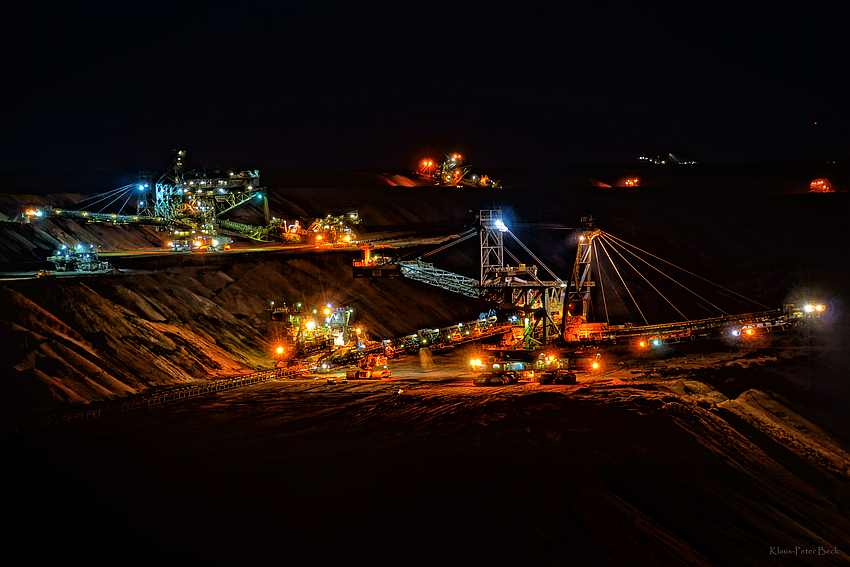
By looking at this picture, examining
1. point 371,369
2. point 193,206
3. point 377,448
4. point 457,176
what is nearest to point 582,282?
point 371,369

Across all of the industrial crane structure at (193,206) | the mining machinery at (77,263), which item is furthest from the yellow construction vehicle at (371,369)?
the industrial crane structure at (193,206)

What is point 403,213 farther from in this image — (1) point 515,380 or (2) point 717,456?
(2) point 717,456

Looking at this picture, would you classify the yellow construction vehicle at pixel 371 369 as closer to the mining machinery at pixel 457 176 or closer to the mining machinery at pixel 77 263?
the mining machinery at pixel 77 263

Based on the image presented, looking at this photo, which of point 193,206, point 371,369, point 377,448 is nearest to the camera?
point 377,448

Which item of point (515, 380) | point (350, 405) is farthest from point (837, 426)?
point (350, 405)

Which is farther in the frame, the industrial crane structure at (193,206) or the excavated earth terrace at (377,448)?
the industrial crane structure at (193,206)

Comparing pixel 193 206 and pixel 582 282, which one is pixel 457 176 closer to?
pixel 193 206

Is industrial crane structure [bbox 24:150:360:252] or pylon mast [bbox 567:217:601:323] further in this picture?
industrial crane structure [bbox 24:150:360:252]

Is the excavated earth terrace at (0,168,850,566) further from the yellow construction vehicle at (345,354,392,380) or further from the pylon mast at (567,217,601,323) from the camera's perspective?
the pylon mast at (567,217,601,323)

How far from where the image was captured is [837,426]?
98.3 ft

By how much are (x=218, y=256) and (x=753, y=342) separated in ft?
116

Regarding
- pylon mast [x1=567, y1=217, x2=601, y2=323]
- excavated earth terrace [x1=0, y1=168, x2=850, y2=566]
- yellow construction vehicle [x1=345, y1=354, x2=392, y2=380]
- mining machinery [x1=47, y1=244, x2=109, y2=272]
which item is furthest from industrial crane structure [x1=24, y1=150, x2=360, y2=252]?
pylon mast [x1=567, y1=217, x2=601, y2=323]

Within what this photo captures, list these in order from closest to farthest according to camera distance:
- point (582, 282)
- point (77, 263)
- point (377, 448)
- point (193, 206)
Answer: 1. point (377, 448)
2. point (582, 282)
3. point (77, 263)
4. point (193, 206)

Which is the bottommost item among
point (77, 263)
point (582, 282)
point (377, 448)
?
point (377, 448)
